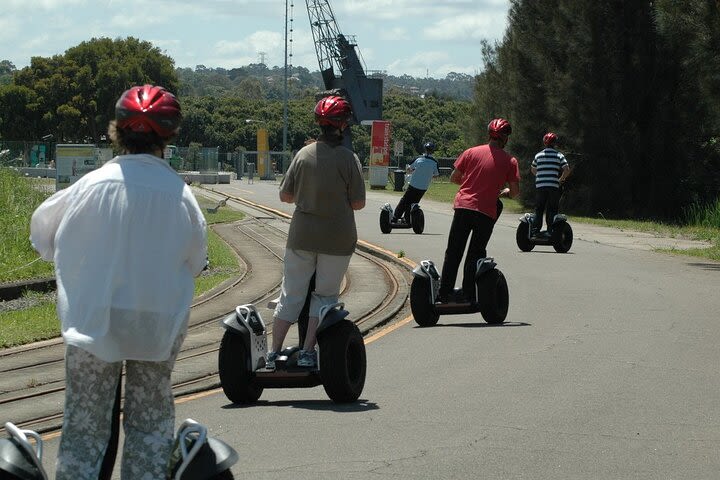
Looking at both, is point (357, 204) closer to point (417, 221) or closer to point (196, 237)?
point (196, 237)

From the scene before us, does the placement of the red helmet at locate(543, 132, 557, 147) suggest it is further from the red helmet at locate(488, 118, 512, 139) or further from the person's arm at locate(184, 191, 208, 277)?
the person's arm at locate(184, 191, 208, 277)

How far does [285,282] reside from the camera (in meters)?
8.58

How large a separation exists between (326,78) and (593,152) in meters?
50.9

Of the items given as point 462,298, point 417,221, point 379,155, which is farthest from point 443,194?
point 462,298

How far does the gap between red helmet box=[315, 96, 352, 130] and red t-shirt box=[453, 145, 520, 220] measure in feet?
12.3

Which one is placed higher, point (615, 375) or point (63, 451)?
point (63, 451)

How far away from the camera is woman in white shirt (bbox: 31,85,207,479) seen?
459 centimetres

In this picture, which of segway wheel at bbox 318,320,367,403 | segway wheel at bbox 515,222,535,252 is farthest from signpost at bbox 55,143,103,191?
segway wheel at bbox 318,320,367,403

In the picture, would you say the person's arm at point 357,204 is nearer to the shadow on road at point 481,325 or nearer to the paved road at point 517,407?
the paved road at point 517,407

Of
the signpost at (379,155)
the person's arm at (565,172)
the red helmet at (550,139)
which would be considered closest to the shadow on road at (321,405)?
the person's arm at (565,172)

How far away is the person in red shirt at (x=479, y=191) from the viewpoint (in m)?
12.1

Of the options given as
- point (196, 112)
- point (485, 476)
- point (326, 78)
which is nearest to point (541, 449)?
point (485, 476)

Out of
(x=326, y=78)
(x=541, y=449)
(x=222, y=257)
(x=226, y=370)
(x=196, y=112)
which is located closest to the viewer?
(x=541, y=449)

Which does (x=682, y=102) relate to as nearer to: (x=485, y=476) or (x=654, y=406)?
(x=654, y=406)
